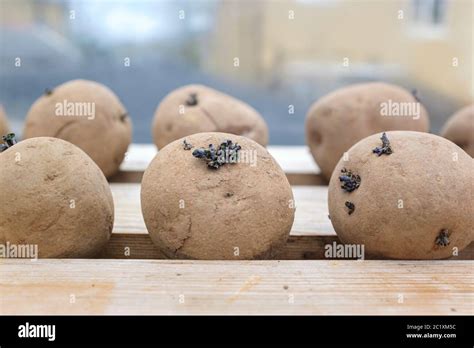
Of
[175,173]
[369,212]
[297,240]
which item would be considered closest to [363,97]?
[297,240]

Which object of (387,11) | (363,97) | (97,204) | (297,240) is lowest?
(297,240)

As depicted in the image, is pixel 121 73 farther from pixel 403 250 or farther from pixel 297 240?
pixel 403 250

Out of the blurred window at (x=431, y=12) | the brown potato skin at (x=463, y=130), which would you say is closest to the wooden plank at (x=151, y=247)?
the brown potato skin at (x=463, y=130)

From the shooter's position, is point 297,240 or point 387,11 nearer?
point 297,240

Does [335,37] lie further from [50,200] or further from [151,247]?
[50,200]

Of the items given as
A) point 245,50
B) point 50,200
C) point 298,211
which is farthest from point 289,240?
point 245,50

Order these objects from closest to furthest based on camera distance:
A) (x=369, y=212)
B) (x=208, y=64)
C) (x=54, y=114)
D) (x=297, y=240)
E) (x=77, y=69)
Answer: (x=369, y=212)
(x=297, y=240)
(x=54, y=114)
(x=77, y=69)
(x=208, y=64)

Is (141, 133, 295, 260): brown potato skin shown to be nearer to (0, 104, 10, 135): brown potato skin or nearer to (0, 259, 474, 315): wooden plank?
(0, 259, 474, 315): wooden plank
